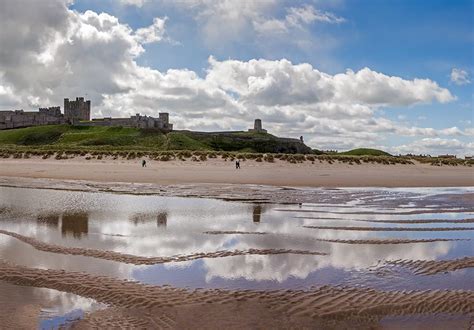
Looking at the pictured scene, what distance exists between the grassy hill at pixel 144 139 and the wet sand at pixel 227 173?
5739 centimetres

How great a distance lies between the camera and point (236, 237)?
471 inches

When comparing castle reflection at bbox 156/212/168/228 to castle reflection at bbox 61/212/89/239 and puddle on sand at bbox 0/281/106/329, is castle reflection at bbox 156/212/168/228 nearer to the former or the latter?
castle reflection at bbox 61/212/89/239

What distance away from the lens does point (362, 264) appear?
374 inches

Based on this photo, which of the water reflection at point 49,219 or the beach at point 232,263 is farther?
the water reflection at point 49,219

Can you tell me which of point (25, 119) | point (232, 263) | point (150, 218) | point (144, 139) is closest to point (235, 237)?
point (232, 263)

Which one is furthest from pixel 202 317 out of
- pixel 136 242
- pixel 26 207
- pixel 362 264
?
pixel 26 207

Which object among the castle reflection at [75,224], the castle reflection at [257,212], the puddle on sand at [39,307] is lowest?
the puddle on sand at [39,307]

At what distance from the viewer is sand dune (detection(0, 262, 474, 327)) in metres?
6.71

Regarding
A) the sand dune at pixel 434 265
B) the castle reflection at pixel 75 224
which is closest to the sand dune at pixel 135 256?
the castle reflection at pixel 75 224

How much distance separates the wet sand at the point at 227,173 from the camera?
1284 inches

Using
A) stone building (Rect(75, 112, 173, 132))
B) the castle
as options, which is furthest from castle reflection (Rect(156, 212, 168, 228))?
stone building (Rect(75, 112, 173, 132))

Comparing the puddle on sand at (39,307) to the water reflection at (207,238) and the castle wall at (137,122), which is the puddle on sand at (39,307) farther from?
the castle wall at (137,122)

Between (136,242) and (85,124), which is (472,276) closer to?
(136,242)

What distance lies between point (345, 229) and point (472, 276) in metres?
4.80
